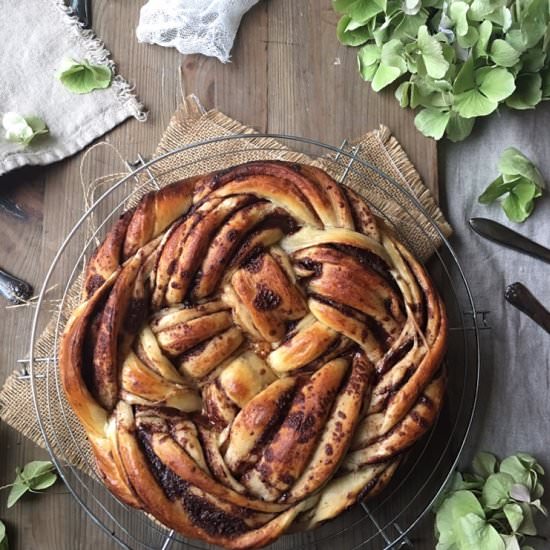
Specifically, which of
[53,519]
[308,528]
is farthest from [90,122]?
[308,528]

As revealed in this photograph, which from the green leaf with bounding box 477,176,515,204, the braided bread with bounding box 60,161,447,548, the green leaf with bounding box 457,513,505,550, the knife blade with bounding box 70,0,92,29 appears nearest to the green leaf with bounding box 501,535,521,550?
the green leaf with bounding box 457,513,505,550

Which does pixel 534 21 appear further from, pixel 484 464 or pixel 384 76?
pixel 484 464

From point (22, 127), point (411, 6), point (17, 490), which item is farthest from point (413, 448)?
point (22, 127)

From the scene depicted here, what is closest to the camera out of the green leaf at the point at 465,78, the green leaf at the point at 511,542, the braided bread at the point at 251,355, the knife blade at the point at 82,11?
the braided bread at the point at 251,355

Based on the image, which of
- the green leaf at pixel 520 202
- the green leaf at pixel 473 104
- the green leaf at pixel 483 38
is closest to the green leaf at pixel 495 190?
the green leaf at pixel 520 202

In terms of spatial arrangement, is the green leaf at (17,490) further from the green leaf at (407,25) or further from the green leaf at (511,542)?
the green leaf at (407,25)
